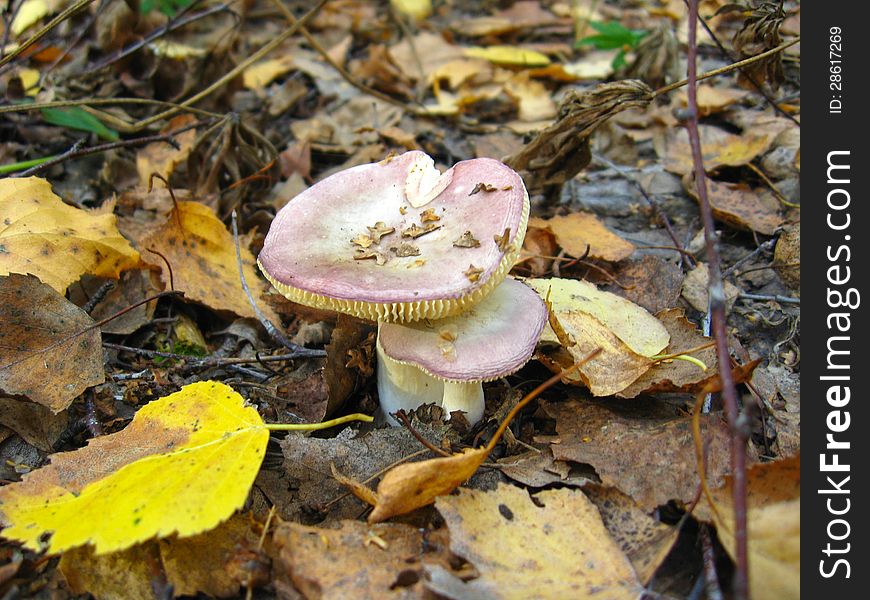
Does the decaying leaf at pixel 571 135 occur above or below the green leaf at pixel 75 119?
below

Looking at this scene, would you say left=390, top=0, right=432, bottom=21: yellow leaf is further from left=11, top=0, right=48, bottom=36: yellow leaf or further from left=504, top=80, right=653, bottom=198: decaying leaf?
left=504, top=80, right=653, bottom=198: decaying leaf

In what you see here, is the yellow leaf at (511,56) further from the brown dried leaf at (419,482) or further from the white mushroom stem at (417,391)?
the brown dried leaf at (419,482)

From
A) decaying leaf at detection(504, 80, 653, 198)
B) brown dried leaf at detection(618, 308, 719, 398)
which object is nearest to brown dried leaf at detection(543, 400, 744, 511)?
brown dried leaf at detection(618, 308, 719, 398)

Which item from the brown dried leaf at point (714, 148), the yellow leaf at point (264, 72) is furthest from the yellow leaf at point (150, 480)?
the yellow leaf at point (264, 72)

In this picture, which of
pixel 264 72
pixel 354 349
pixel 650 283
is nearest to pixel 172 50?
pixel 264 72

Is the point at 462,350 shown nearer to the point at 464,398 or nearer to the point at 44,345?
the point at 464,398
